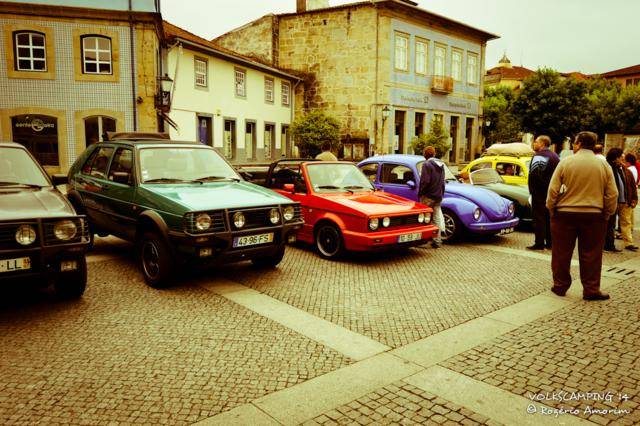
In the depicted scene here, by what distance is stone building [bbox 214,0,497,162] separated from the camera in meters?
31.6

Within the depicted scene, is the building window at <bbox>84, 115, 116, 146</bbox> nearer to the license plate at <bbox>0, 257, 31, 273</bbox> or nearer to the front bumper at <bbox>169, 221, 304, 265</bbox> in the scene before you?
the front bumper at <bbox>169, 221, 304, 265</bbox>

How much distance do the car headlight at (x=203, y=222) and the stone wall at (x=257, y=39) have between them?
30.0 metres

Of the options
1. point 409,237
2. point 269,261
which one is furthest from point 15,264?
point 409,237

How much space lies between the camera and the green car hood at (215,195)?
20.6ft

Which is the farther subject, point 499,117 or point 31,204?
point 499,117

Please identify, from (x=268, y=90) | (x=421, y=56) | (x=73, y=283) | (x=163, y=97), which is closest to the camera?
(x=73, y=283)

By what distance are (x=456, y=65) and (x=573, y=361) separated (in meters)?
36.5

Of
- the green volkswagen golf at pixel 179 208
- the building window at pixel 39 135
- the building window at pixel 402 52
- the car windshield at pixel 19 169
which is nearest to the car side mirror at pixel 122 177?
the green volkswagen golf at pixel 179 208

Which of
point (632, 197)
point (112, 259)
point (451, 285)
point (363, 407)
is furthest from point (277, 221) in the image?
point (632, 197)

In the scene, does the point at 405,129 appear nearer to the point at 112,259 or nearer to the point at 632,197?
the point at 632,197

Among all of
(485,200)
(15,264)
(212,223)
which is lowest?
(15,264)

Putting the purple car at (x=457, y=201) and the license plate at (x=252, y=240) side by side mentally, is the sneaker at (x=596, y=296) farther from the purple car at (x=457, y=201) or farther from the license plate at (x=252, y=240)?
the license plate at (x=252, y=240)

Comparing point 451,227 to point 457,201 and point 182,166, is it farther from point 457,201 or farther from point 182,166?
point 182,166

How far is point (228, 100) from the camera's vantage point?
27375mm
